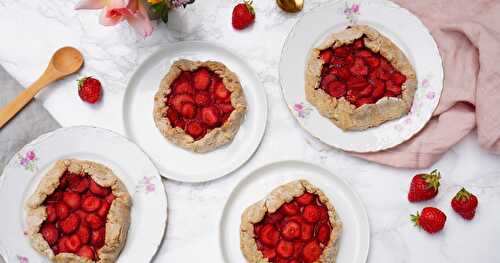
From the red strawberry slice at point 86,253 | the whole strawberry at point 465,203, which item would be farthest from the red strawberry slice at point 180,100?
the whole strawberry at point 465,203

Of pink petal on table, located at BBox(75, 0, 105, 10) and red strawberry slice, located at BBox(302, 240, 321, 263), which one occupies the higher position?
pink petal on table, located at BBox(75, 0, 105, 10)

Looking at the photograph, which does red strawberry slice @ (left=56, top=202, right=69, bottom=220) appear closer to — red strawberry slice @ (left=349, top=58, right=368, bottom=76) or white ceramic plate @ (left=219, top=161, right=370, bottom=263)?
white ceramic plate @ (left=219, top=161, right=370, bottom=263)

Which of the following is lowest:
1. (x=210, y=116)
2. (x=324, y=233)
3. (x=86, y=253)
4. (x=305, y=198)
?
(x=86, y=253)

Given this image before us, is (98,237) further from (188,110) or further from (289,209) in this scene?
(289,209)

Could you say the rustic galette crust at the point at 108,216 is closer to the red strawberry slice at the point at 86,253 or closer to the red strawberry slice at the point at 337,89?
the red strawberry slice at the point at 86,253

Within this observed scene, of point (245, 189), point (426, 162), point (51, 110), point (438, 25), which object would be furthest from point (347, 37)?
point (51, 110)

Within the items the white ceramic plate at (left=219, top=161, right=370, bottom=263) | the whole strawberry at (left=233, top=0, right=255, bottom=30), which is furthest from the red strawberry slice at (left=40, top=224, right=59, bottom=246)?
the whole strawberry at (left=233, top=0, right=255, bottom=30)

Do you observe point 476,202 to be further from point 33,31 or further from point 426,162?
point 33,31

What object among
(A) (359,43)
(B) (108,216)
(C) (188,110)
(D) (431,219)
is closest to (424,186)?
(D) (431,219)
